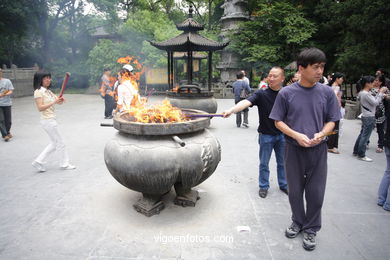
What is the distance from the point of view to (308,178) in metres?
3.04

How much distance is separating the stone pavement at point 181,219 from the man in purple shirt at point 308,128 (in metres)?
0.52

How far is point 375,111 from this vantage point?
591cm

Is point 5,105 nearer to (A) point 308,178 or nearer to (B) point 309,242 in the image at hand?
(A) point 308,178

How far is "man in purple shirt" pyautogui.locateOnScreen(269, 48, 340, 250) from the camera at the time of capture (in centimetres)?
281

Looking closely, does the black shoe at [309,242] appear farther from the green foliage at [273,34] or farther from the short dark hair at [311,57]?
the green foliage at [273,34]

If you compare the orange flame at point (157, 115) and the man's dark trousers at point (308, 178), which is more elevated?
the orange flame at point (157, 115)

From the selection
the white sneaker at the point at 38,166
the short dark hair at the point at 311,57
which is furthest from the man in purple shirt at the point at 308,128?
the white sneaker at the point at 38,166

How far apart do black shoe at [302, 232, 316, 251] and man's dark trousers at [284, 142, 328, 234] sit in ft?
0.15

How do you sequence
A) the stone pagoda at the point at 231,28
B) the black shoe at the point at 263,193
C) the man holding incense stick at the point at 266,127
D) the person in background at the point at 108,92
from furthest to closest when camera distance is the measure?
the stone pagoda at the point at 231,28, the person in background at the point at 108,92, the black shoe at the point at 263,193, the man holding incense stick at the point at 266,127

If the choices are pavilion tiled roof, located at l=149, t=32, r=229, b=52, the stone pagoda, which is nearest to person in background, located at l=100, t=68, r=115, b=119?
pavilion tiled roof, located at l=149, t=32, r=229, b=52

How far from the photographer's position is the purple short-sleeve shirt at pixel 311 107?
2.89 metres

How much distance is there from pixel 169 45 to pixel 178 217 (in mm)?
9136

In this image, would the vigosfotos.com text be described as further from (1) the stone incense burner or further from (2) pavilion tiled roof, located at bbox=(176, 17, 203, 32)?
(2) pavilion tiled roof, located at bbox=(176, 17, 203, 32)

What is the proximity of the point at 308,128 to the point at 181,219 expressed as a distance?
1944 mm
